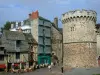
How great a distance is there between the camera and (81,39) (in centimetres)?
3781

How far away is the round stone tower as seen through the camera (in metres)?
37.7

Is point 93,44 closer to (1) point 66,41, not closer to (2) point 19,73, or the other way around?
(1) point 66,41

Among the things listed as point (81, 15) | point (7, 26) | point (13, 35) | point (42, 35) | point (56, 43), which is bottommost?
point (56, 43)

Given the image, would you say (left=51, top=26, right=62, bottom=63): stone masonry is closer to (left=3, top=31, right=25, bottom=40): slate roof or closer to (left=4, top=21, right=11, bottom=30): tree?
(left=3, top=31, right=25, bottom=40): slate roof

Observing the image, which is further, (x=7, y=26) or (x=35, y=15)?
(x=7, y=26)

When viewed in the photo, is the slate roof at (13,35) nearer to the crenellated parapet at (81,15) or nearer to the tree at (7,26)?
the crenellated parapet at (81,15)

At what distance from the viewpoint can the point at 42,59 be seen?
5072 cm

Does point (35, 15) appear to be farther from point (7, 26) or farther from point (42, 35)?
point (7, 26)

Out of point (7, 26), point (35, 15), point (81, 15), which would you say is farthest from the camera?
point (7, 26)

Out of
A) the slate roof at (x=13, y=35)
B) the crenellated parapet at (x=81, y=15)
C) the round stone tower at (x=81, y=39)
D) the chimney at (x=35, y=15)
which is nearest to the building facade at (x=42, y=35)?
the chimney at (x=35, y=15)

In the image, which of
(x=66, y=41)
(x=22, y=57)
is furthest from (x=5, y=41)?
(x=66, y=41)

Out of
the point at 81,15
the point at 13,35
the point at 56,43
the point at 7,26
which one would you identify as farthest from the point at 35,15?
the point at 7,26

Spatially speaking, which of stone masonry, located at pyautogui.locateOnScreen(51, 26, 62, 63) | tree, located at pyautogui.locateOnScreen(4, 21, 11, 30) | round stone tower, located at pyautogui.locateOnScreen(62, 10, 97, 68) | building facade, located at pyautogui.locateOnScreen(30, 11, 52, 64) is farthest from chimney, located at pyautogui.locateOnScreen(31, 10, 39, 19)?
tree, located at pyautogui.locateOnScreen(4, 21, 11, 30)

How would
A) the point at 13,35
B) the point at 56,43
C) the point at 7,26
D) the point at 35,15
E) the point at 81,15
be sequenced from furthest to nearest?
the point at 7,26, the point at 56,43, the point at 35,15, the point at 13,35, the point at 81,15
